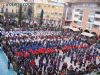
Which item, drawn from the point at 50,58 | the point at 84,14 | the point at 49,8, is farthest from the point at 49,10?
the point at 50,58

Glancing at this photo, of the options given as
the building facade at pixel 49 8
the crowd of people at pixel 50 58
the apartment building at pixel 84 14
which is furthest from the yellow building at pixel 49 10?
the crowd of people at pixel 50 58

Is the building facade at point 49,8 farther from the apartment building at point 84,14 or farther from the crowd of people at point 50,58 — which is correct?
the crowd of people at point 50,58

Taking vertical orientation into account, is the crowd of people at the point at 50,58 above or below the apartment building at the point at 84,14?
below

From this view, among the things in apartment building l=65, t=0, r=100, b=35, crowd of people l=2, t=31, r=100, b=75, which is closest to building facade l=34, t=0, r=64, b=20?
apartment building l=65, t=0, r=100, b=35

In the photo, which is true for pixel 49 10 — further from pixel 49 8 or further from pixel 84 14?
pixel 84 14

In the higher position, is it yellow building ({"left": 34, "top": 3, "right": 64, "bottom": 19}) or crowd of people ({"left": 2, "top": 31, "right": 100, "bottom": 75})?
yellow building ({"left": 34, "top": 3, "right": 64, "bottom": 19})

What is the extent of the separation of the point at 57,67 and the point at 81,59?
4.22 metres

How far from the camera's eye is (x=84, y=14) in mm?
43188

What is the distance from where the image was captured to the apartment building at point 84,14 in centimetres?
3969

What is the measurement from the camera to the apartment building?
39.7 m

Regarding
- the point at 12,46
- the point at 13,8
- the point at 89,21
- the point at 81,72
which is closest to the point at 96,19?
the point at 89,21

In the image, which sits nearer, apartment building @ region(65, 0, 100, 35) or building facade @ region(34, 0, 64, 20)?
apartment building @ region(65, 0, 100, 35)

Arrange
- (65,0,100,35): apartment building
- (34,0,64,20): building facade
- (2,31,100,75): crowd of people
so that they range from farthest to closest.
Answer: (34,0,64,20): building facade, (65,0,100,35): apartment building, (2,31,100,75): crowd of people

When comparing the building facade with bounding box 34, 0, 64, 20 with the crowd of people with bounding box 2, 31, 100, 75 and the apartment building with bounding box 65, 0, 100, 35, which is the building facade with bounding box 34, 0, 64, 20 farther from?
the crowd of people with bounding box 2, 31, 100, 75
